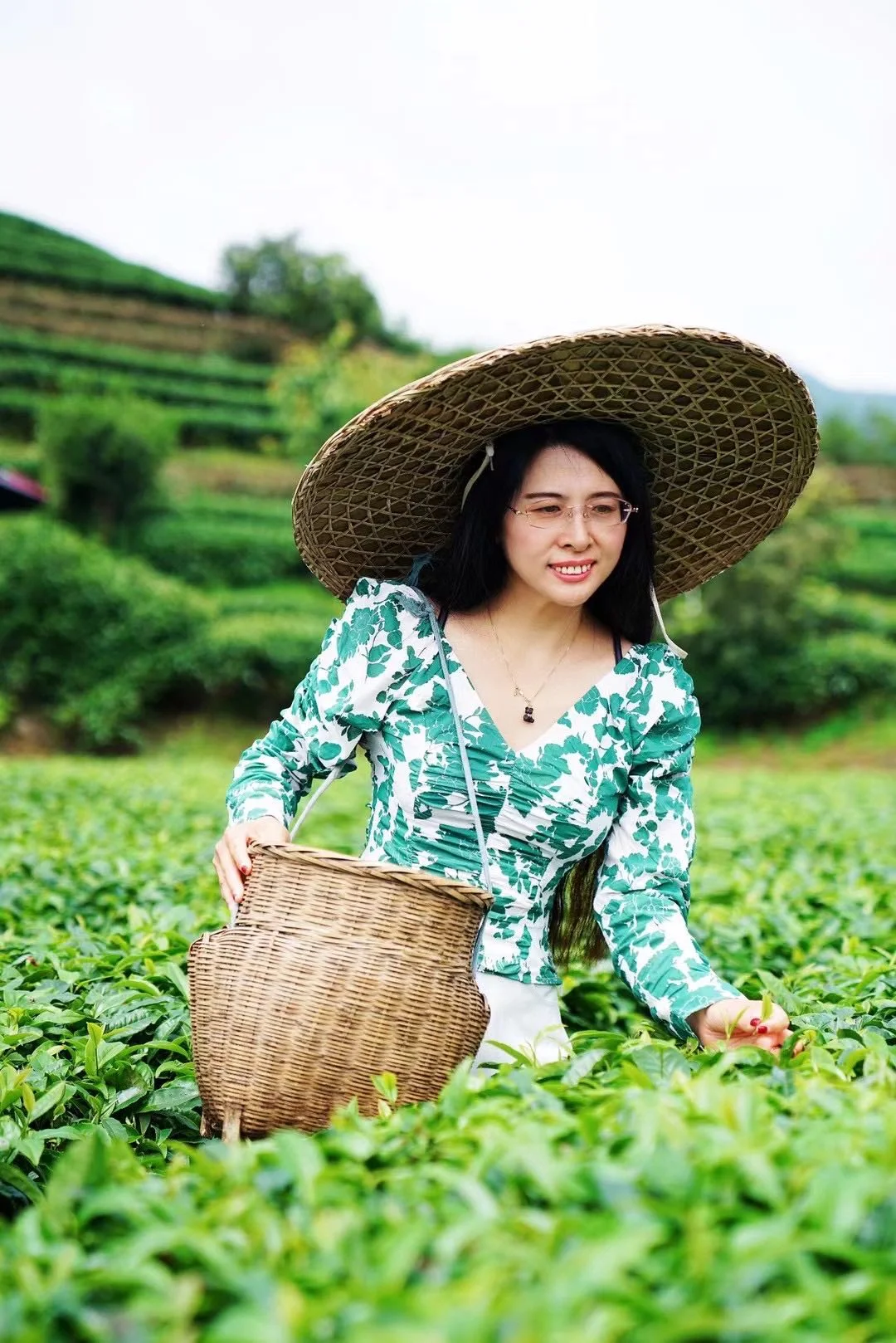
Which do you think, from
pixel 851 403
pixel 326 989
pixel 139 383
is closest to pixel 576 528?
Result: pixel 326 989

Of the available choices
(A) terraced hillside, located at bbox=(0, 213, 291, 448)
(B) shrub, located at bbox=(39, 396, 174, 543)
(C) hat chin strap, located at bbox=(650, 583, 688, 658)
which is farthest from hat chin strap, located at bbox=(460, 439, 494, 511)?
(A) terraced hillside, located at bbox=(0, 213, 291, 448)

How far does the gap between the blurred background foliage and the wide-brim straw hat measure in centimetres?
1010

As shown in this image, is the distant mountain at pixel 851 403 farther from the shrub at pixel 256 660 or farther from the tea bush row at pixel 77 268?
the shrub at pixel 256 660

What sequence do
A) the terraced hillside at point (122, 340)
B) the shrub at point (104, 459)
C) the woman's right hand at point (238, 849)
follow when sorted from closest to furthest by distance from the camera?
1. the woman's right hand at point (238, 849)
2. the shrub at point (104, 459)
3. the terraced hillside at point (122, 340)

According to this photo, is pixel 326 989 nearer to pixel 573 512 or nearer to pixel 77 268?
pixel 573 512

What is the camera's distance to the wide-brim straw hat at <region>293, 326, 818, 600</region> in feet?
6.20

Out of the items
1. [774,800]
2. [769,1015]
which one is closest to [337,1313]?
[769,1015]

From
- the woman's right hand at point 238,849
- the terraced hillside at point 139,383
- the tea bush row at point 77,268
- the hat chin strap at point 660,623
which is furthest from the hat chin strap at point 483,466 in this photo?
the tea bush row at point 77,268

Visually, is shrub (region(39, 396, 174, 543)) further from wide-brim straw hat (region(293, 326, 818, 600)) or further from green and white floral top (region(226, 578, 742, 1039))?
green and white floral top (region(226, 578, 742, 1039))

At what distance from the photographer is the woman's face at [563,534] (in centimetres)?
192

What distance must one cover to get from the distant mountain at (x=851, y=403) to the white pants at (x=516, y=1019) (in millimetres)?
29689

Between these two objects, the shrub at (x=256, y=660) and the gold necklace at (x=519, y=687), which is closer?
the gold necklace at (x=519, y=687)

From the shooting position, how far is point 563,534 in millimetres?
1912

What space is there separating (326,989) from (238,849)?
0.99 ft
